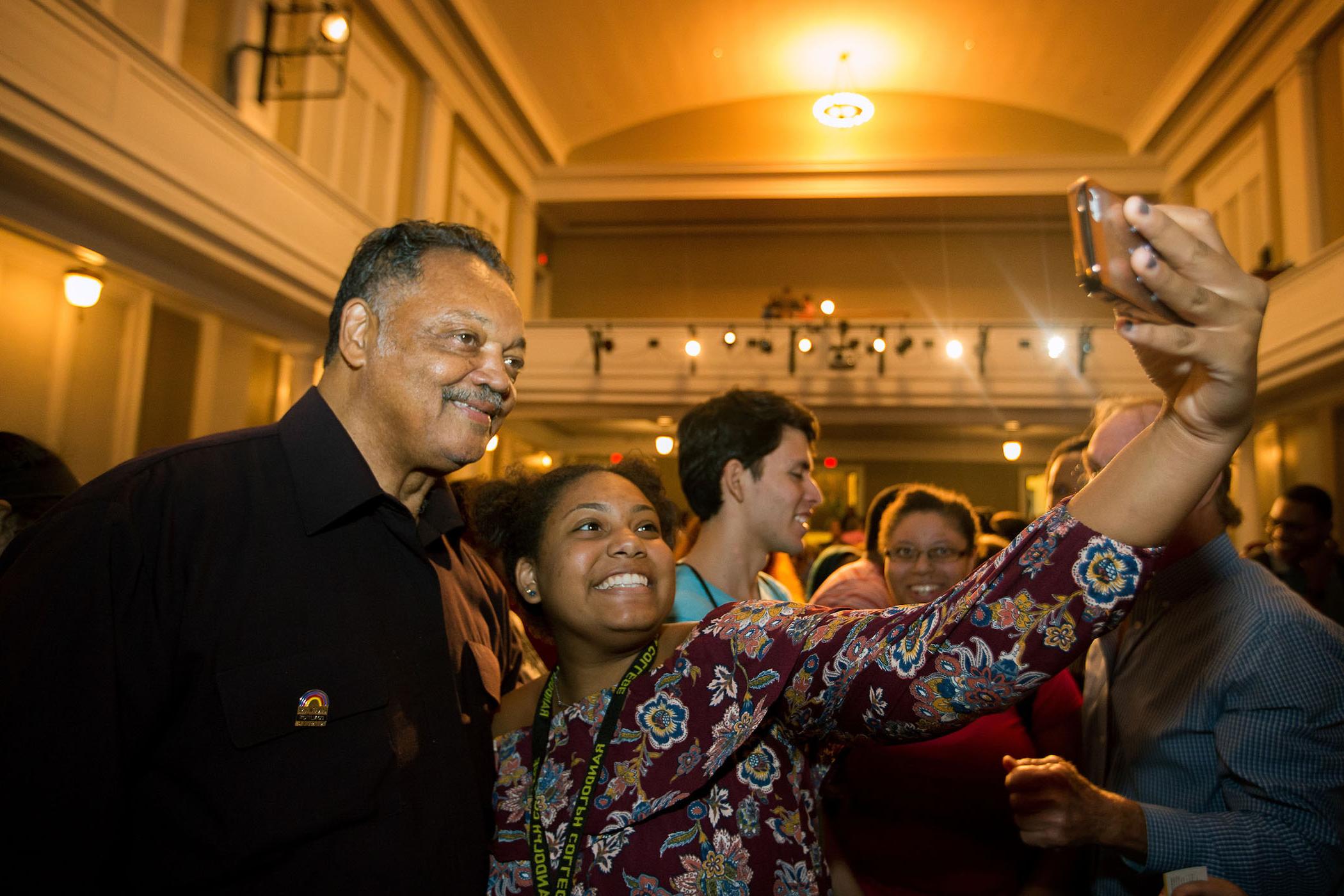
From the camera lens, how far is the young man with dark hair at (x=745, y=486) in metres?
2.34

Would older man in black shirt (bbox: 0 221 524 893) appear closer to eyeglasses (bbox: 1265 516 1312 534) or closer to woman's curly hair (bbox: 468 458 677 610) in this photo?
woman's curly hair (bbox: 468 458 677 610)

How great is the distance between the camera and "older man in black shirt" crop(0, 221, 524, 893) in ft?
3.21

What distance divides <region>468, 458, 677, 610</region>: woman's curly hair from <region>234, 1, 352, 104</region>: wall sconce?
514 centimetres

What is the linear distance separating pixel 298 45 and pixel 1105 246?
801 centimetres

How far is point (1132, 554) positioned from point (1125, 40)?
12.7 meters

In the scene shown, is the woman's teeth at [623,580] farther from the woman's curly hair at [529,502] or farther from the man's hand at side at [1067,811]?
the man's hand at side at [1067,811]

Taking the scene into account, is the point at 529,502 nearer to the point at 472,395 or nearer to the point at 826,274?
the point at 472,395

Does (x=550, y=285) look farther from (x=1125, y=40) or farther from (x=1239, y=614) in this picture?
(x=1239, y=614)

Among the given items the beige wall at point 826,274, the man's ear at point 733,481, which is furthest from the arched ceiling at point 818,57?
the man's ear at point 733,481

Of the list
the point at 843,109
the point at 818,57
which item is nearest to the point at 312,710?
the point at 843,109

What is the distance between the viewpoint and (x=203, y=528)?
1126 mm

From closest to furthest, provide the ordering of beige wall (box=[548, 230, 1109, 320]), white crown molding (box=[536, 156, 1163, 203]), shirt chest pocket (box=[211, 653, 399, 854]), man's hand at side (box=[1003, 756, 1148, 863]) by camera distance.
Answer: shirt chest pocket (box=[211, 653, 399, 854])
man's hand at side (box=[1003, 756, 1148, 863])
white crown molding (box=[536, 156, 1163, 203])
beige wall (box=[548, 230, 1109, 320])

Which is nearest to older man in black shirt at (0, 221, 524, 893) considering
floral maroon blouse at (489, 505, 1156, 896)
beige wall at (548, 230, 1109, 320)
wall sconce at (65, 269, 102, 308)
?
floral maroon blouse at (489, 505, 1156, 896)

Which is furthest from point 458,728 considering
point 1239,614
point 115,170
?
point 115,170
